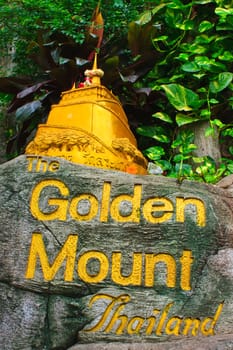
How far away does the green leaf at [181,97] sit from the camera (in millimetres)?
3410

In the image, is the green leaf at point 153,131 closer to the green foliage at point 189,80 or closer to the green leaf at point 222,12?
the green foliage at point 189,80

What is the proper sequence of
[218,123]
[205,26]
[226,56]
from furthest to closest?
[205,26]
[226,56]
[218,123]

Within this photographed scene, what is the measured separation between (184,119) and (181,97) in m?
0.17

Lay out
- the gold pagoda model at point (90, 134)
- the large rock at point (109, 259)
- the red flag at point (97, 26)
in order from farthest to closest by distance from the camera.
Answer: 1. the red flag at point (97, 26)
2. the gold pagoda model at point (90, 134)
3. the large rock at point (109, 259)

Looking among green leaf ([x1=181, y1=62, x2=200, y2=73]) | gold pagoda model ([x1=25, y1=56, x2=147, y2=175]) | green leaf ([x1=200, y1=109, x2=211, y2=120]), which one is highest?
green leaf ([x1=181, y1=62, x2=200, y2=73])

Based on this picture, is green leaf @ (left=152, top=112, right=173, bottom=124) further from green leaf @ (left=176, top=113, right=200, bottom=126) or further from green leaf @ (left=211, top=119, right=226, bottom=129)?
green leaf @ (left=211, top=119, right=226, bottom=129)

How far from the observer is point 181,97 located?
3.44m

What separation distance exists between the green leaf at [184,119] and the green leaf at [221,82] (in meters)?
0.27

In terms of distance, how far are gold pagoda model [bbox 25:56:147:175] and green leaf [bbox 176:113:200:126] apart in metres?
0.68

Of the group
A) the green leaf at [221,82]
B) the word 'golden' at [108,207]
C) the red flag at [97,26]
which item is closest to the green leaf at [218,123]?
the green leaf at [221,82]

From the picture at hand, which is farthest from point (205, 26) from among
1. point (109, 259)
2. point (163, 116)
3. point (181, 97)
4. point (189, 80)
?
point (109, 259)

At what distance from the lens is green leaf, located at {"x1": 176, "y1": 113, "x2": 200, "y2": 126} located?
340 cm

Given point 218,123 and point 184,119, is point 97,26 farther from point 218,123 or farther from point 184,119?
point 218,123

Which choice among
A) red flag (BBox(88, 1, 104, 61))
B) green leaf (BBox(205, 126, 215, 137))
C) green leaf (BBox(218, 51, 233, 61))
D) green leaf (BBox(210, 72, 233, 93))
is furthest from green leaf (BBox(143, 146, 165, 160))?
red flag (BBox(88, 1, 104, 61))
